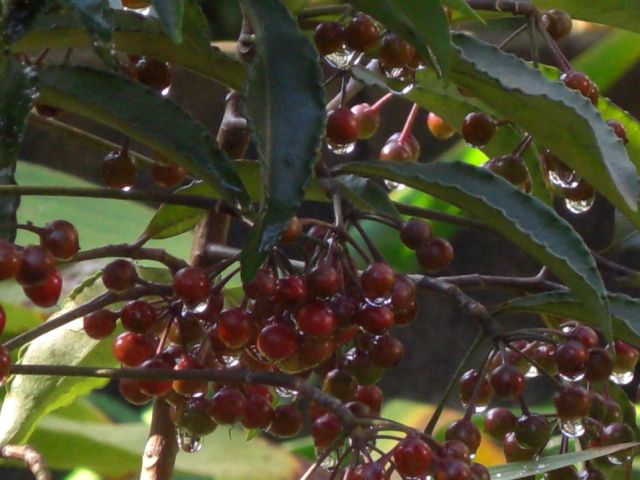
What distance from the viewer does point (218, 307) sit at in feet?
1.89

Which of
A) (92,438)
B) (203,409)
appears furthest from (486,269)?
(203,409)

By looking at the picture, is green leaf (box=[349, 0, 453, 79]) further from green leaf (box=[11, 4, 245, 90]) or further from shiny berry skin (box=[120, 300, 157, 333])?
shiny berry skin (box=[120, 300, 157, 333])

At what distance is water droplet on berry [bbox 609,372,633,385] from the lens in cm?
69

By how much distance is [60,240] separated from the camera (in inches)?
20.9

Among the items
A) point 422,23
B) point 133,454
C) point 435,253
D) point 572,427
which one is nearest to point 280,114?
point 422,23

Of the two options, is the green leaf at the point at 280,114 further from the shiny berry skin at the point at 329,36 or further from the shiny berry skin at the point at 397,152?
the shiny berry skin at the point at 397,152

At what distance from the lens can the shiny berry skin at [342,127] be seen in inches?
23.8

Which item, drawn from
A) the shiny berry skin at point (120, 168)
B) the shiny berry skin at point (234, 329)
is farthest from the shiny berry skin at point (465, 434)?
the shiny berry skin at point (120, 168)

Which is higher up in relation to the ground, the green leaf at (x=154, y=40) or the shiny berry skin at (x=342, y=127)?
the green leaf at (x=154, y=40)

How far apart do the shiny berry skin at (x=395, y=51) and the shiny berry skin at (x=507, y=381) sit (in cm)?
18

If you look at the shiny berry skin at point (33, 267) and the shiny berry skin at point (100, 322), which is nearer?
the shiny berry skin at point (33, 267)

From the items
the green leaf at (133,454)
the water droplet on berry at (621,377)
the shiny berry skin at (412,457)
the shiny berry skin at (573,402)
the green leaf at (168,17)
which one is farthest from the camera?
the green leaf at (133,454)

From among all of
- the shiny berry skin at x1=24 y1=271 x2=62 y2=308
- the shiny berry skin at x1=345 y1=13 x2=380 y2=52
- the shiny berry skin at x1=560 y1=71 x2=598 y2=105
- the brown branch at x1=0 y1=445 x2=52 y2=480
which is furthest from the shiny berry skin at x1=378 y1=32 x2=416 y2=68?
the brown branch at x1=0 y1=445 x2=52 y2=480

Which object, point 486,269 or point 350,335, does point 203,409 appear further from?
point 486,269
